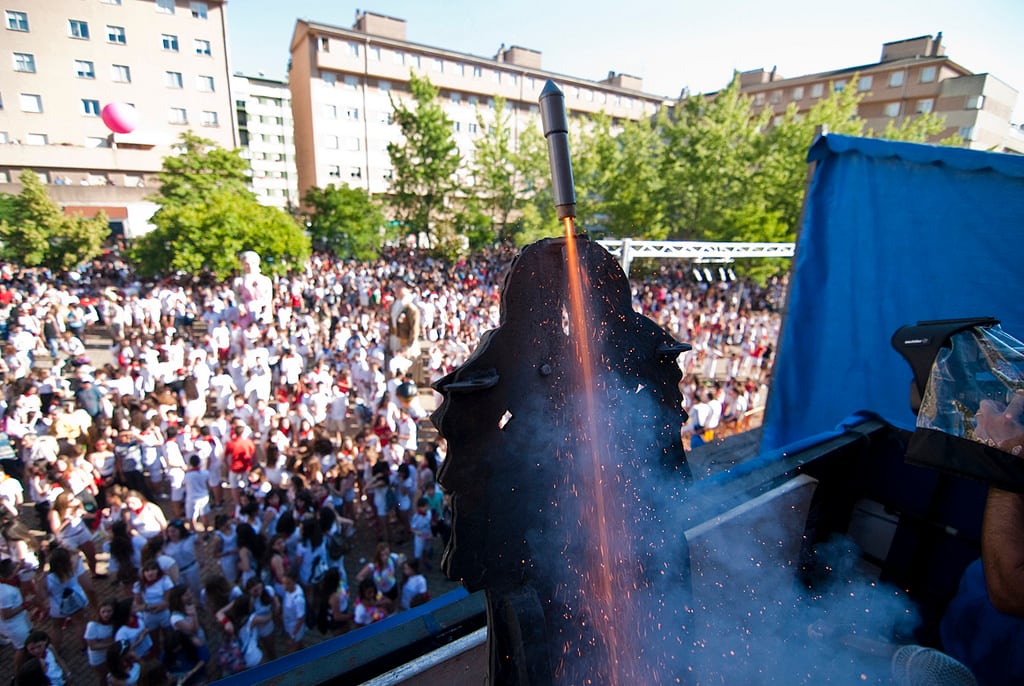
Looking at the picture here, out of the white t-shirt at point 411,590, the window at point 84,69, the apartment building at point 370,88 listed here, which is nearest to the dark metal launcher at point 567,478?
the white t-shirt at point 411,590

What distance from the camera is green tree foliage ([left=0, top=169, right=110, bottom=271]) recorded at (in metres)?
23.2

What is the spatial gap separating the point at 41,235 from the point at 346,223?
13710 millimetres

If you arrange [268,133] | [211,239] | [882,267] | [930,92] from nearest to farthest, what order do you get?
1. [882,267]
2. [211,239]
3. [930,92]
4. [268,133]

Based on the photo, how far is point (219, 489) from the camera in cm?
703

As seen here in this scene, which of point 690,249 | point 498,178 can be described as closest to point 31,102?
point 498,178

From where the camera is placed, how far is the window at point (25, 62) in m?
31.5

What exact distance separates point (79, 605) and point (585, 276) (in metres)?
5.81

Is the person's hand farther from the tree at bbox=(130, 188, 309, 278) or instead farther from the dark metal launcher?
the tree at bbox=(130, 188, 309, 278)

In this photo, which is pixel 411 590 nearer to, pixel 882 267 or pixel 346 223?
pixel 882 267

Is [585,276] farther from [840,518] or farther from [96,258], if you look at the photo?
[96,258]

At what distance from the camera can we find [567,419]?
5.37ft

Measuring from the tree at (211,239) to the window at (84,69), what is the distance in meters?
23.9

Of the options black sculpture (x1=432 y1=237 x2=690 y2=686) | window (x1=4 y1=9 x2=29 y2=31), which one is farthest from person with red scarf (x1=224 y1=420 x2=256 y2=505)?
window (x1=4 y1=9 x2=29 y2=31)

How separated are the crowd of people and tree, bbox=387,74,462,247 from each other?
70.5 feet
